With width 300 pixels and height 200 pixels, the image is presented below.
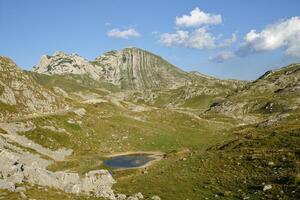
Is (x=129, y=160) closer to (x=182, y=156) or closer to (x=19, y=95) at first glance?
(x=182, y=156)

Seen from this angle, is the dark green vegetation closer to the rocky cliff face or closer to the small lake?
the small lake

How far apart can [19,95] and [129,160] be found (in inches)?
2306

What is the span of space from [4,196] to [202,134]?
293 ft

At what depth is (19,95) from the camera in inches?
4764

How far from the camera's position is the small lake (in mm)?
74688

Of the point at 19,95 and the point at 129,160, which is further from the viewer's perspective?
the point at 19,95

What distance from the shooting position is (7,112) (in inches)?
4193

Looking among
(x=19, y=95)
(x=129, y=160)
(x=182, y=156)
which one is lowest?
(x=129, y=160)

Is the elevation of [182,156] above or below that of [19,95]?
below

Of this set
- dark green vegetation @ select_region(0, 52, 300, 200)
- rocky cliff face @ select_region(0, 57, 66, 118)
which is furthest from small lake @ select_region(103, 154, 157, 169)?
rocky cliff face @ select_region(0, 57, 66, 118)

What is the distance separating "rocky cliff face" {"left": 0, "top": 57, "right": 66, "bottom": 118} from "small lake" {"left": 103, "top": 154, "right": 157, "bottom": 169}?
137 feet

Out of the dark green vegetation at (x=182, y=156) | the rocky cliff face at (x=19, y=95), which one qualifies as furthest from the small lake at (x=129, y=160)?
the rocky cliff face at (x=19, y=95)

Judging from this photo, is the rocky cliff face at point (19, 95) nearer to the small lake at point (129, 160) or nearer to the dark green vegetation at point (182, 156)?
the dark green vegetation at point (182, 156)

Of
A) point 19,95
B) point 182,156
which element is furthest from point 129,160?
point 19,95
